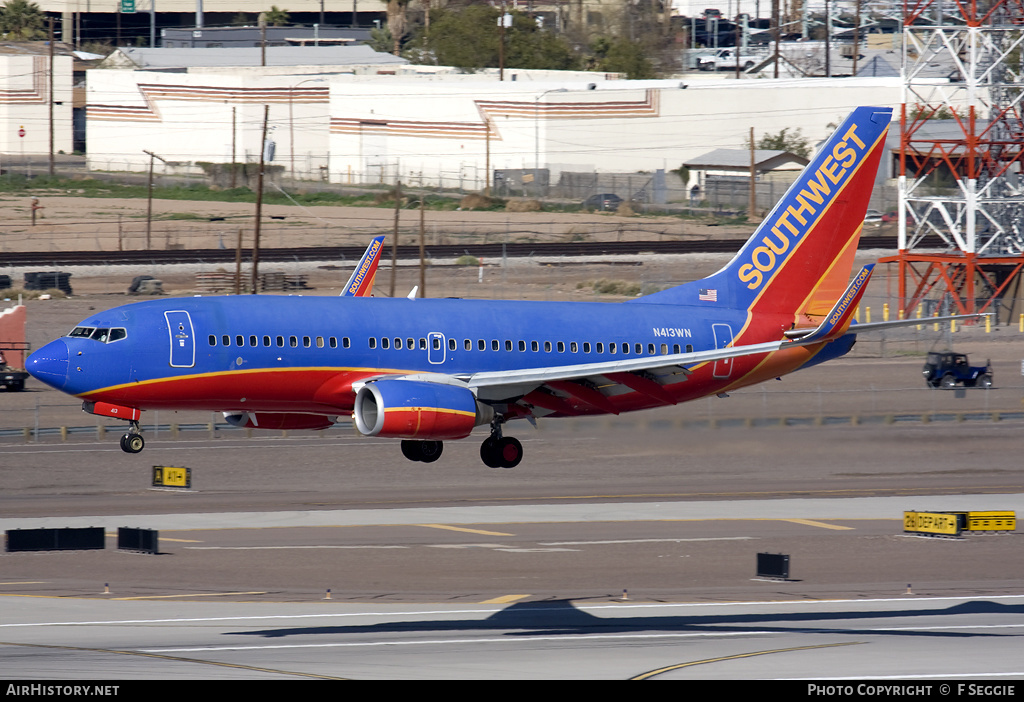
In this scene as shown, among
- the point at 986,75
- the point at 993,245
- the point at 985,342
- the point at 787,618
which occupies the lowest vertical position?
the point at 787,618

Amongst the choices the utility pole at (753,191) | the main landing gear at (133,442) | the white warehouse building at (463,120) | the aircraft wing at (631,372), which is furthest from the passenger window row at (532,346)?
the white warehouse building at (463,120)

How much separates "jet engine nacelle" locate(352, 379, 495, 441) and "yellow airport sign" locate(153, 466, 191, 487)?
42.2 m

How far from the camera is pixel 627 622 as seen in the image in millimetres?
71688

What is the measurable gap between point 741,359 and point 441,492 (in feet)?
144

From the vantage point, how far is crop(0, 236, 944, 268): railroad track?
116 metres

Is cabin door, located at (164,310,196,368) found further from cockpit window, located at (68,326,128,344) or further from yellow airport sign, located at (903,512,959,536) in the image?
yellow airport sign, located at (903,512,959,536)

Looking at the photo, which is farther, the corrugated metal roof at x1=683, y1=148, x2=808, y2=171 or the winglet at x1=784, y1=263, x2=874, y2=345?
the corrugated metal roof at x1=683, y1=148, x2=808, y2=171

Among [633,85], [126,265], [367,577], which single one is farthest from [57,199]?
[367,577]

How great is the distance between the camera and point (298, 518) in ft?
291

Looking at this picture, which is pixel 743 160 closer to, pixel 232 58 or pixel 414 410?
pixel 232 58

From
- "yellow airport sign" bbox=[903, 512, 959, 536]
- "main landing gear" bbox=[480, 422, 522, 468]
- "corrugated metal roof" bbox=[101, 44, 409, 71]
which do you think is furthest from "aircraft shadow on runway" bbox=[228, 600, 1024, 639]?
"corrugated metal roof" bbox=[101, 44, 409, 71]

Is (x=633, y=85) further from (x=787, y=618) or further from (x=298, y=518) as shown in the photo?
(x=787, y=618)

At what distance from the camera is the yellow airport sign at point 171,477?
286 ft

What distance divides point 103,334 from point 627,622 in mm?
35206
